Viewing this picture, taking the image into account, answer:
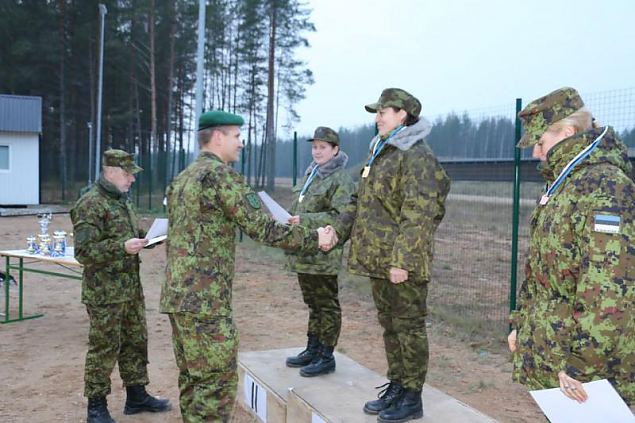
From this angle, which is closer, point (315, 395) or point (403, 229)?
point (403, 229)

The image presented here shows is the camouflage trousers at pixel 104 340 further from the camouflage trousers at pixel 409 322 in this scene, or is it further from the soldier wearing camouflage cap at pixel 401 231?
the camouflage trousers at pixel 409 322

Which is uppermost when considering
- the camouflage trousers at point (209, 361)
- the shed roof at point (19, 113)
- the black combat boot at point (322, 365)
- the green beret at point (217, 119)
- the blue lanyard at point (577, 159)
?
the shed roof at point (19, 113)

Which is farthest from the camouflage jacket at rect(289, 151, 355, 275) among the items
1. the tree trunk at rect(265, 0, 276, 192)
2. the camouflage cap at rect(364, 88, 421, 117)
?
the tree trunk at rect(265, 0, 276, 192)

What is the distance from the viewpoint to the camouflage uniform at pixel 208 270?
304cm

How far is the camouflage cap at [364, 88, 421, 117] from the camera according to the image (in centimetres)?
335

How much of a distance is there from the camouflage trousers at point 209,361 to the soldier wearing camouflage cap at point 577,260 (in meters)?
1.49

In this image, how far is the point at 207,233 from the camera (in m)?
3.06

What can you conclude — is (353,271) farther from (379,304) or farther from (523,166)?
(523,166)

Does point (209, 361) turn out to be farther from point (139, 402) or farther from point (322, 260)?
point (139, 402)

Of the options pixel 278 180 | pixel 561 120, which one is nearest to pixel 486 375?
pixel 561 120

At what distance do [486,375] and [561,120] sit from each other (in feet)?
11.6

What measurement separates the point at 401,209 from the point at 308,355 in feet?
5.47

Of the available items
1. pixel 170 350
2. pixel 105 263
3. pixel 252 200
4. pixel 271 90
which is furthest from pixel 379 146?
pixel 271 90

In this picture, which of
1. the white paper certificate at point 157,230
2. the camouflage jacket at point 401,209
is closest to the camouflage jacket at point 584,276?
the camouflage jacket at point 401,209
